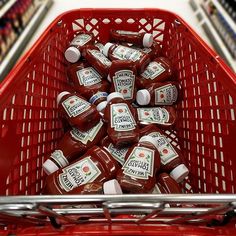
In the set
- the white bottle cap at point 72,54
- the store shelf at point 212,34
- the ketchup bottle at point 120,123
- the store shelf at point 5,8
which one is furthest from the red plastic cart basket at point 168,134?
the store shelf at point 212,34

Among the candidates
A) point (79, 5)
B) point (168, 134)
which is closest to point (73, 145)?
point (168, 134)

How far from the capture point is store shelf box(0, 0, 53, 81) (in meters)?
2.60

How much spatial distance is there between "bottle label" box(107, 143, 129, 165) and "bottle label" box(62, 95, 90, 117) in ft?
0.57

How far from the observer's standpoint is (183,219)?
64 cm

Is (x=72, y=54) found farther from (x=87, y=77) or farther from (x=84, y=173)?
(x=84, y=173)

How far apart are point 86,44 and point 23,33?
1810mm

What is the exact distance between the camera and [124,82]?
4.39ft

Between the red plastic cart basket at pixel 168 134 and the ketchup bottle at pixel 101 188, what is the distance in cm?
9

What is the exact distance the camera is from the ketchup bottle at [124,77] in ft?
4.33

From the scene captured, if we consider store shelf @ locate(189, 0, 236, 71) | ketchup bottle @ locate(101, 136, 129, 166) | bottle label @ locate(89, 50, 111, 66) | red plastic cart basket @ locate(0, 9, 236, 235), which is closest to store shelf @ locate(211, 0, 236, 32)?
store shelf @ locate(189, 0, 236, 71)

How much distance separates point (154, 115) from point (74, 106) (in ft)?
1.02

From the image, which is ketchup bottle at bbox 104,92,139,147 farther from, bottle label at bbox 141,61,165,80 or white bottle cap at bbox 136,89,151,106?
bottle label at bbox 141,61,165,80

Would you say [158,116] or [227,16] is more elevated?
[227,16]

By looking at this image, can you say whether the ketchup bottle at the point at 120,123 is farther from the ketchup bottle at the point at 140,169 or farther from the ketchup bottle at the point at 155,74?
the ketchup bottle at the point at 155,74
